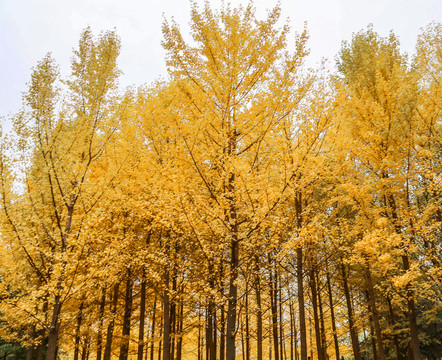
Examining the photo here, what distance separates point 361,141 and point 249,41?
4.97 meters

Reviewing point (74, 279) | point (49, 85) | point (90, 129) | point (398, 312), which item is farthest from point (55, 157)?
point (398, 312)

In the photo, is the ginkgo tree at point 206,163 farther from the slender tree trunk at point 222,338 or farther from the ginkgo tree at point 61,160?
the slender tree trunk at point 222,338

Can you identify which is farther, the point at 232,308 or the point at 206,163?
the point at 206,163

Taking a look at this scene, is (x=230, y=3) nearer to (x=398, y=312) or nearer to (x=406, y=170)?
(x=406, y=170)

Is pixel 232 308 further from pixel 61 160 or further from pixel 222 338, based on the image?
pixel 222 338

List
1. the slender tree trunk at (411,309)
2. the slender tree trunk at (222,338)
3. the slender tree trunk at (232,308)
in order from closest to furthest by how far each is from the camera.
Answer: the slender tree trunk at (232,308)
the slender tree trunk at (411,309)
the slender tree trunk at (222,338)

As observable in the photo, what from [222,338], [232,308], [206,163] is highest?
[206,163]

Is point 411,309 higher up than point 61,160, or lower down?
lower down

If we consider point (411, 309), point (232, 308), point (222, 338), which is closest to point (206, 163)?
point (232, 308)

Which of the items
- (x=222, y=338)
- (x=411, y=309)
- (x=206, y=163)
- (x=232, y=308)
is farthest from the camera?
(x=222, y=338)

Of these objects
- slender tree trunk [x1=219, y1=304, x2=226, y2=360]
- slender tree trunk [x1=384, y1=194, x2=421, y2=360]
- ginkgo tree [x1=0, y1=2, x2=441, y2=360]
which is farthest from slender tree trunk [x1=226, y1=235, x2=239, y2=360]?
slender tree trunk [x1=384, y1=194, x2=421, y2=360]

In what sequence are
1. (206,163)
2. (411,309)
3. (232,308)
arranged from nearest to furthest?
(232,308) → (206,163) → (411,309)

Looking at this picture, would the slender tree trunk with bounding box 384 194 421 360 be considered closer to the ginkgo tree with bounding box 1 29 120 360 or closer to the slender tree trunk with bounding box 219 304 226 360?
the slender tree trunk with bounding box 219 304 226 360

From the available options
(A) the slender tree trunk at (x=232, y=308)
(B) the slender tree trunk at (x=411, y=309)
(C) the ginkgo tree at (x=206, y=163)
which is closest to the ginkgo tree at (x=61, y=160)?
(C) the ginkgo tree at (x=206, y=163)
